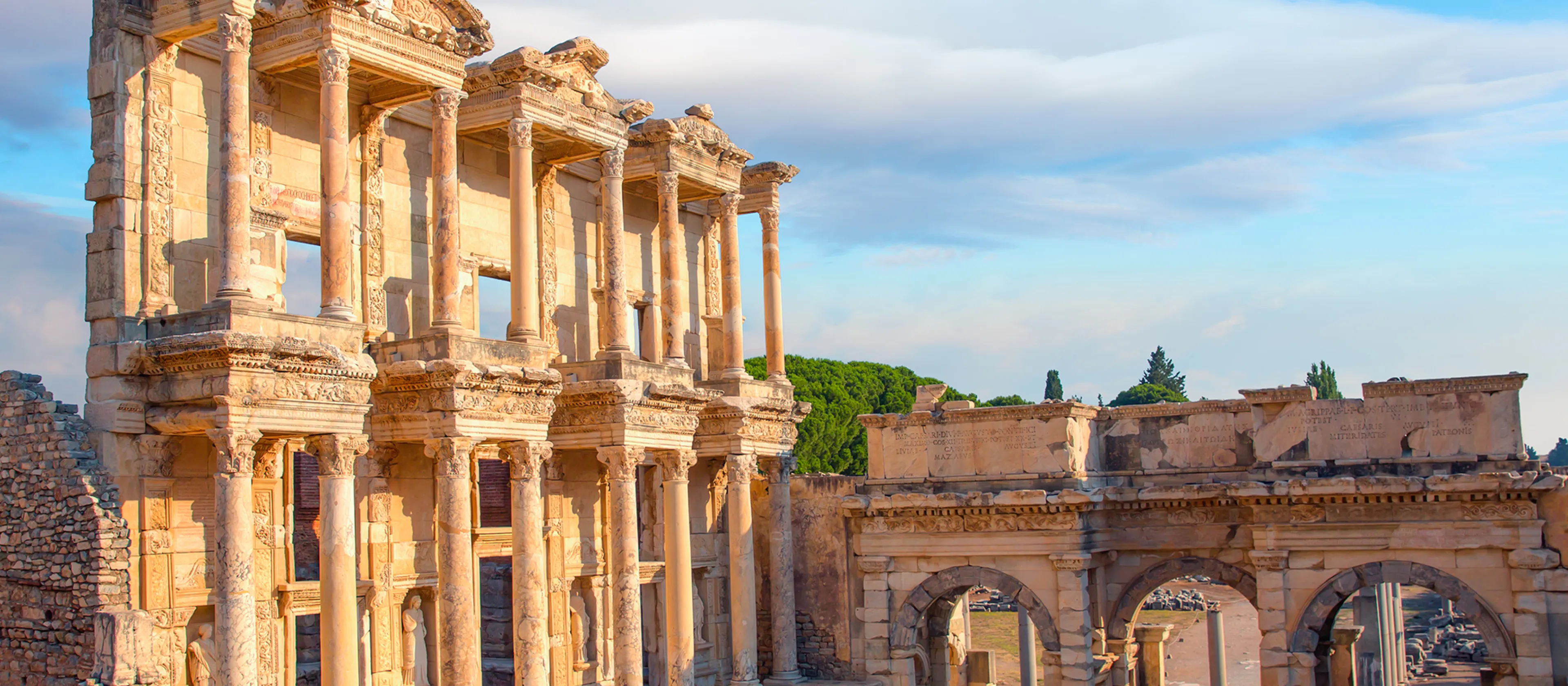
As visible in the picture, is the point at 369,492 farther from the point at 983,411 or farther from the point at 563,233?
the point at 983,411

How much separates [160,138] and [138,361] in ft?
8.86

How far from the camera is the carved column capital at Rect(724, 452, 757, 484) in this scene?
23391 mm

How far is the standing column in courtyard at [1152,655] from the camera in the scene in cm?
2712

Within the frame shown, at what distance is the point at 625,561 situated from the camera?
67.6 ft

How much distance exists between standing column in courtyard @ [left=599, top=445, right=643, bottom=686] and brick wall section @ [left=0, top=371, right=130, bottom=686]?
23.5 ft

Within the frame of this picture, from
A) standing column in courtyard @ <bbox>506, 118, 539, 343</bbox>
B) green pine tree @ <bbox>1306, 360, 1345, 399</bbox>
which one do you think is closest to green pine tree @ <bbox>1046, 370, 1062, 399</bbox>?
green pine tree @ <bbox>1306, 360, 1345, 399</bbox>

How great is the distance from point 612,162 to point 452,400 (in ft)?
18.6

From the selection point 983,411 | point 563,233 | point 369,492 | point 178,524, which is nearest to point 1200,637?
point 983,411

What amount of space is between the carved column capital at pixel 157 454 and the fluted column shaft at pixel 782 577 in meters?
10.9

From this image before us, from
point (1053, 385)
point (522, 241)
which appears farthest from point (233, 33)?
point (1053, 385)

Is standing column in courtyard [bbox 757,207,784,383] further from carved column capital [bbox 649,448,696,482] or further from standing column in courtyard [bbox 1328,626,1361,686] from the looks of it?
standing column in courtyard [bbox 1328,626,1361,686]

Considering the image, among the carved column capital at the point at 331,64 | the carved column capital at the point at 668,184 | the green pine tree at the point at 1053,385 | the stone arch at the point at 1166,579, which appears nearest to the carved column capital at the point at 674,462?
the carved column capital at the point at 668,184

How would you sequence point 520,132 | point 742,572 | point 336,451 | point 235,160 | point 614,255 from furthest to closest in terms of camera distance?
point 742,572, point 614,255, point 520,132, point 336,451, point 235,160

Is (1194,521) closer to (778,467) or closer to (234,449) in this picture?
(778,467)
